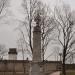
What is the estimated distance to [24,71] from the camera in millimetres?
35875

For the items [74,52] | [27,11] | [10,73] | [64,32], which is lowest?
[10,73]

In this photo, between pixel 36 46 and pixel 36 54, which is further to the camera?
pixel 36 46

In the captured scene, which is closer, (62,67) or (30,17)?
(30,17)

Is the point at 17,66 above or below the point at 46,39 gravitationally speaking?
below

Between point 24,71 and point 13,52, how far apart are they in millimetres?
11184

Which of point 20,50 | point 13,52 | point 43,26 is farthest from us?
point 13,52

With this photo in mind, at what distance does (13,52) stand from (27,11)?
1489cm

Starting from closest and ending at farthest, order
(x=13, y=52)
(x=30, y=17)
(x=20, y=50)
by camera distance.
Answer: (x=30, y=17)
(x=20, y=50)
(x=13, y=52)

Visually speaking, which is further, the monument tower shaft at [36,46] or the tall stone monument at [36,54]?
the monument tower shaft at [36,46]

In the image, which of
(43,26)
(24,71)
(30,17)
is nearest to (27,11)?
(30,17)

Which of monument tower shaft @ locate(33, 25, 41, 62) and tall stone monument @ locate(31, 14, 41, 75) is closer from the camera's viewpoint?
tall stone monument @ locate(31, 14, 41, 75)

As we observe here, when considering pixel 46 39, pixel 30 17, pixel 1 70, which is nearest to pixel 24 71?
pixel 1 70

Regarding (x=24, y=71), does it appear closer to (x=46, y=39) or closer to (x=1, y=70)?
(x=1, y=70)

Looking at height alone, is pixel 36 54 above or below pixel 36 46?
below
